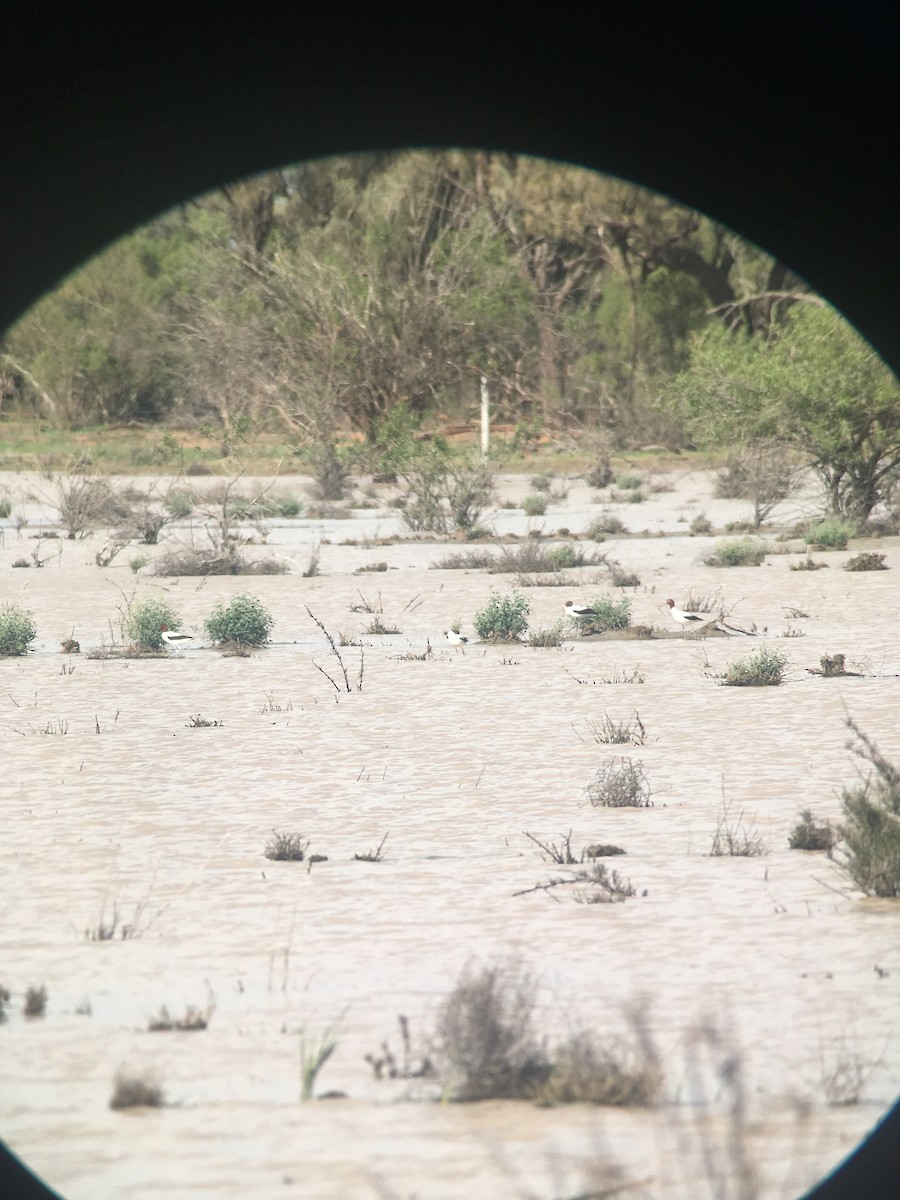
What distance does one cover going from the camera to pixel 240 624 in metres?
17.0

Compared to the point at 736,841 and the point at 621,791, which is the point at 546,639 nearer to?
the point at 621,791

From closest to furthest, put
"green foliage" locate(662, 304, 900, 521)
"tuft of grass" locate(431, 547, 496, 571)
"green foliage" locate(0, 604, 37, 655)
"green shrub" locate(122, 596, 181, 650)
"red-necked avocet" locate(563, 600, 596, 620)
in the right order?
"green foliage" locate(0, 604, 37, 655) → "green shrub" locate(122, 596, 181, 650) → "red-necked avocet" locate(563, 600, 596, 620) → "tuft of grass" locate(431, 547, 496, 571) → "green foliage" locate(662, 304, 900, 521)

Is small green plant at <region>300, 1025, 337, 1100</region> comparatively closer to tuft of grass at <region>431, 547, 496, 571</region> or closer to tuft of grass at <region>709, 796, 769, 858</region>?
tuft of grass at <region>709, 796, 769, 858</region>

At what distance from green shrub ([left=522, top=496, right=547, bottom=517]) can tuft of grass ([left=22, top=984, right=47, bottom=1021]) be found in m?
26.2

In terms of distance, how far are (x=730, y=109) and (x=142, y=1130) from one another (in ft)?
11.0

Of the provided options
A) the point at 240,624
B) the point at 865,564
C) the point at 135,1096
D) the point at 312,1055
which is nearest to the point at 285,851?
the point at 312,1055

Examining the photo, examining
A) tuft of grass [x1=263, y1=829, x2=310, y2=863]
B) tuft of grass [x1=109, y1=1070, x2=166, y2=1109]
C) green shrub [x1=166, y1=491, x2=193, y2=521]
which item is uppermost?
green shrub [x1=166, y1=491, x2=193, y2=521]

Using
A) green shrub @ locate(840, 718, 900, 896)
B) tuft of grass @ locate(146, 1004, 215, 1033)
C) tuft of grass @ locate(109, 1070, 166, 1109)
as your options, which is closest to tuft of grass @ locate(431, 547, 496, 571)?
green shrub @ locate(840, 718, 900, 896)

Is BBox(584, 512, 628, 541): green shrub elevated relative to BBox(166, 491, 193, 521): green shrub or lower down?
lower down

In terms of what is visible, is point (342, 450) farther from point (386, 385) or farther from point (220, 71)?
point (220, 71)

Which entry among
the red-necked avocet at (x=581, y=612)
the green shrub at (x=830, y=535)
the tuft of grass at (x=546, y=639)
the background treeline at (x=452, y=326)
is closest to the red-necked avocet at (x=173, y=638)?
the tuft of grass at (x=546, y=639)

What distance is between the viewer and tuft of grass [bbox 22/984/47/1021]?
618 centimetres

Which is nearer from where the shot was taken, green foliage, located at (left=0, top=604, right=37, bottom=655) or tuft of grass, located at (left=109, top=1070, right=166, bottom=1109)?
tuft of grass, located at (left=109, top=1070, right=166, bottom=1109)

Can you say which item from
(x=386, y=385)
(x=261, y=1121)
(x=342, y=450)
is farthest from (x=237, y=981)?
(x=386, y=385)
